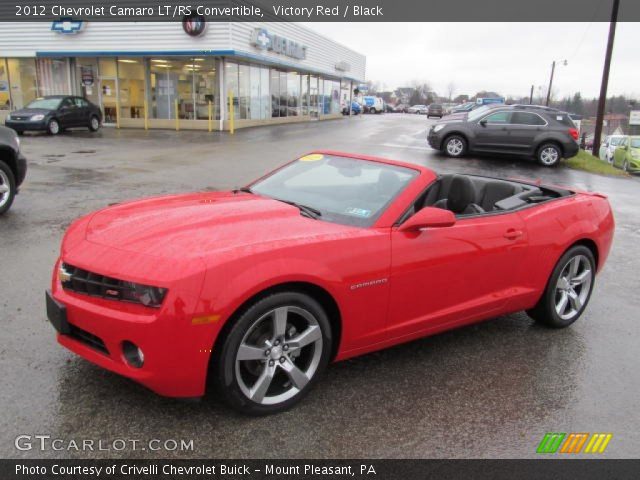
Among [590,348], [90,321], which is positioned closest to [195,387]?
[90,321]

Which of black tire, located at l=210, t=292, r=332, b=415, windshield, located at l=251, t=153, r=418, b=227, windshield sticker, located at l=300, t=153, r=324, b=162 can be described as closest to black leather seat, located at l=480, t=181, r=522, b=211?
windshield, located at l=251, t=153, r=418, b=227

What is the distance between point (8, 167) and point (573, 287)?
700cm

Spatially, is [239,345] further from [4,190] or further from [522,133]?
[522,133]

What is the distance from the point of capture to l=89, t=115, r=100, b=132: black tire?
22.2m

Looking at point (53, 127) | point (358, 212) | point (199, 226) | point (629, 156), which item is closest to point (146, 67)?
point (53, 127)

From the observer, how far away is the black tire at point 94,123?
22.2 meters

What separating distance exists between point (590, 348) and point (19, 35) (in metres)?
29.0

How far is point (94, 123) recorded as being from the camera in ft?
73.7

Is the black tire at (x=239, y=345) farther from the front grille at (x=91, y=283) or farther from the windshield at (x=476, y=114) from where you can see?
the windshield at (x=476, y=114)

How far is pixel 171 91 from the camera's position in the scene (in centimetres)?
2545

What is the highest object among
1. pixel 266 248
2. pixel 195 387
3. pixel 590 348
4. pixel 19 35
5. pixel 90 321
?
pixel 19 35

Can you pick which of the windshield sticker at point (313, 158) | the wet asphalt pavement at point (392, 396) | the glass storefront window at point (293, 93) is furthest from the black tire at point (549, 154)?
the glass storefront window at point (293, 93)

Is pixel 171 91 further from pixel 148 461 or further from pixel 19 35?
pixel 148 461

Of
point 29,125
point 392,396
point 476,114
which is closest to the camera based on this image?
point 392,396
